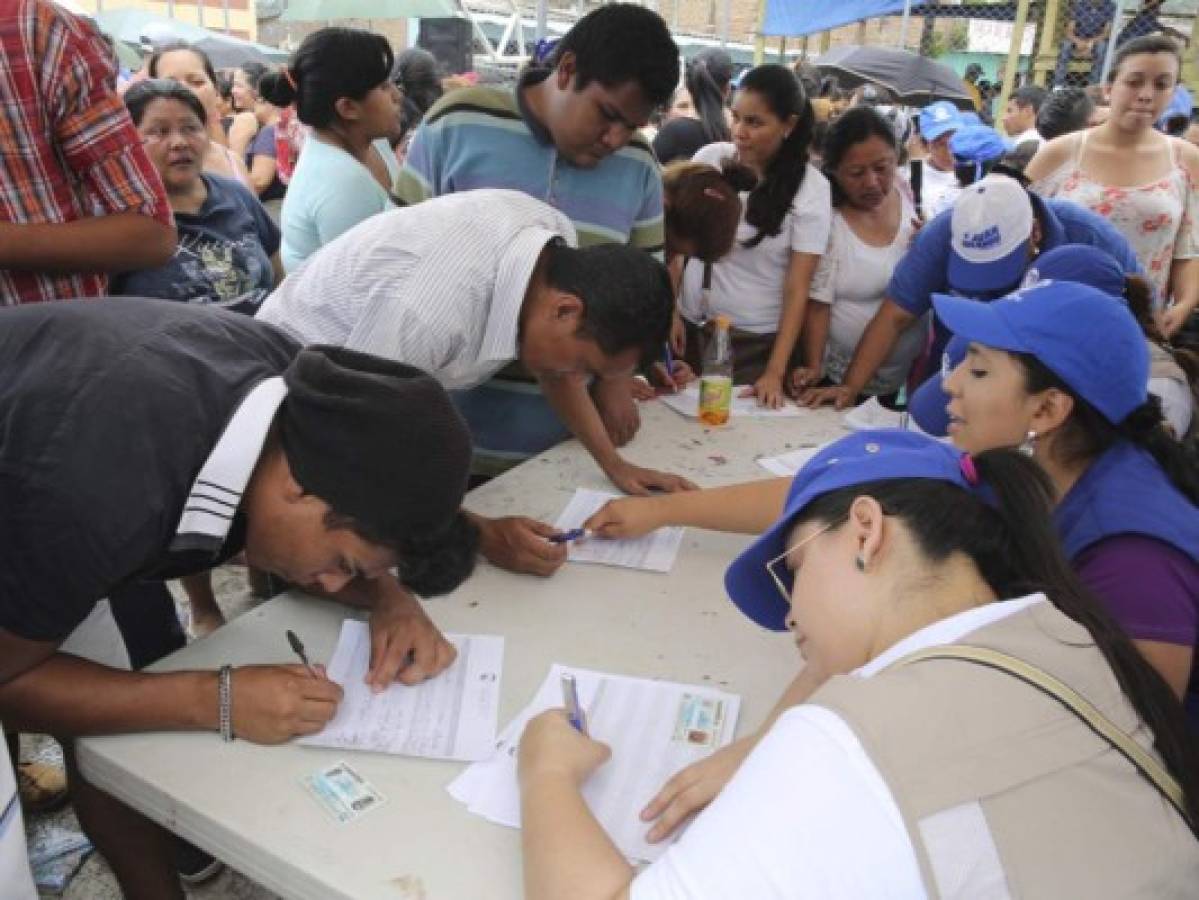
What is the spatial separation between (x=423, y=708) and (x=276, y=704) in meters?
0.17

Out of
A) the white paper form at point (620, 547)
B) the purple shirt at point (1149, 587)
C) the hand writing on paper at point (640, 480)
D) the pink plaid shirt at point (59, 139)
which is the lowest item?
the white paper form at point (620, 547)

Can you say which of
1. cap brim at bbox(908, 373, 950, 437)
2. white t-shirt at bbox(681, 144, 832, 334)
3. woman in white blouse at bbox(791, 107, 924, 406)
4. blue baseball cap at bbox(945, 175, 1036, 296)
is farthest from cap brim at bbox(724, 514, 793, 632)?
white t-shirt at bbox(681, 144, 832, 334)

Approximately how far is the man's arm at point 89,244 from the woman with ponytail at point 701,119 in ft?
8.90

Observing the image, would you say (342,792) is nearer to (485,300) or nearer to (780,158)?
(485,300)

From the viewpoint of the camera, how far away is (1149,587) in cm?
108

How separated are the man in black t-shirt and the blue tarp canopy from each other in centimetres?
812

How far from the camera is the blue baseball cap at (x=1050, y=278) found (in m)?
1.75

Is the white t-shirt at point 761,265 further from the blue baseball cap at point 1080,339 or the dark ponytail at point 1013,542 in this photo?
the dark ponytail at point 1013,542

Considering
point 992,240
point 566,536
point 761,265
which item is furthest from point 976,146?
point 566,536

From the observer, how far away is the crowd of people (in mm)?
649

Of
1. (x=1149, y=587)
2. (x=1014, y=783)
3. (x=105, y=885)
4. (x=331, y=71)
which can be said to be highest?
(x=331, y=71)

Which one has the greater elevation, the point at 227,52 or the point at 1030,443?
the point at 227,52

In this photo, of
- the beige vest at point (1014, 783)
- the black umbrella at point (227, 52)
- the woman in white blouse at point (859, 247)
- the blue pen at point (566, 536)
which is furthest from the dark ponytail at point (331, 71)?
the black umbrella at point (227, 52)

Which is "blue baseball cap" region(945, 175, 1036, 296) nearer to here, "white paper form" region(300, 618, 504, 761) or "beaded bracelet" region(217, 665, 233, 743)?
"white paper form" region(300, 618, 504, 761)
